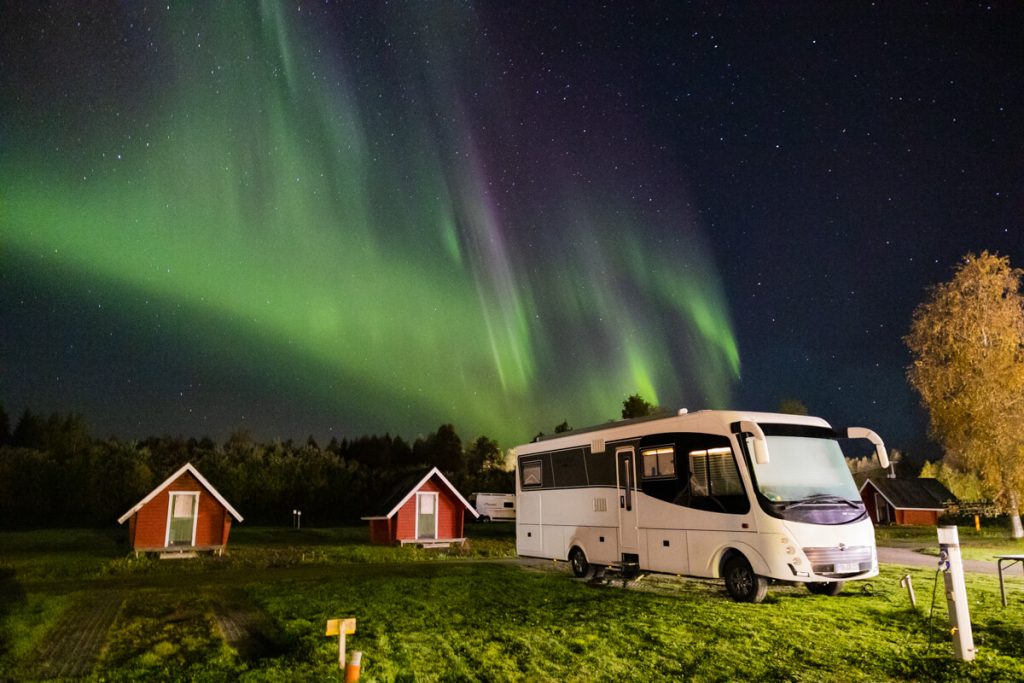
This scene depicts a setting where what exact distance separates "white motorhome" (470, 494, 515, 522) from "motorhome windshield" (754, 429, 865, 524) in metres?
46.1

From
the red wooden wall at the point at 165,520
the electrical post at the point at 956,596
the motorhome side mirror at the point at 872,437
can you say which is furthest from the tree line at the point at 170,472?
the electrical post at the point at 956,596

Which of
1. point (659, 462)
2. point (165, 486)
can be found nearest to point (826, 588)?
point (659, 462)

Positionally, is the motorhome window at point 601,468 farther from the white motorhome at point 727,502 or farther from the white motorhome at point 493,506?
the white motorhome at point 493,506

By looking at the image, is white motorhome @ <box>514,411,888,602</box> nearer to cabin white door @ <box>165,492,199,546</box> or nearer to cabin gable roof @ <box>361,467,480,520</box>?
cabin gable roof @ <box>361,467,480,520</box>

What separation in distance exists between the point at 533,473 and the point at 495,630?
9.34 m

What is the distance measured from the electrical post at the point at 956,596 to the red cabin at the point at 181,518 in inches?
1064

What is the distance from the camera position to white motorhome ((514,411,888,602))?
12930 mm

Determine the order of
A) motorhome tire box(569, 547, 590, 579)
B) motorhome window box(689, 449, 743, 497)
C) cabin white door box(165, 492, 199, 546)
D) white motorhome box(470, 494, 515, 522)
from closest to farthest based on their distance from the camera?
1. motorhome window box(689, 449, 743, 497)
2. motorhome tire box(569, 547, 590, 579)
3. cabin white door box(165, 492, 199, 546)
4. white motorhome box(470, 494, 515, 522)

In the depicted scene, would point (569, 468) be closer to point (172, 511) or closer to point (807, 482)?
point (807, 482)

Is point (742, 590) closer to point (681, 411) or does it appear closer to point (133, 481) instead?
point (681, 411)

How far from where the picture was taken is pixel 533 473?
20.5 meters

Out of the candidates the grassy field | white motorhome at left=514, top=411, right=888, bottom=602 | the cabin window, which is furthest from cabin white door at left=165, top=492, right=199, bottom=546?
the cabin window

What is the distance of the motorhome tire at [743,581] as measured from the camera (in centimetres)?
1318

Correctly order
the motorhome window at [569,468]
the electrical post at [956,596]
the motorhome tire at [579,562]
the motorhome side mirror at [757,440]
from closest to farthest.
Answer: the electrical post at [956,596] → the motorhome side mirror at [757,440] → the motorhome tire at [579,562] → the motorhome window at [569,468]
